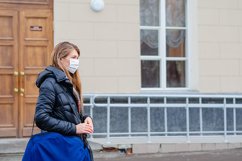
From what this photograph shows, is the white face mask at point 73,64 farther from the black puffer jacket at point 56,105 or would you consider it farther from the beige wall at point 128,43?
the beige wall at point 128,43

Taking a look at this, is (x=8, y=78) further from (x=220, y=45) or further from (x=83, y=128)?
(x=83, y=128)

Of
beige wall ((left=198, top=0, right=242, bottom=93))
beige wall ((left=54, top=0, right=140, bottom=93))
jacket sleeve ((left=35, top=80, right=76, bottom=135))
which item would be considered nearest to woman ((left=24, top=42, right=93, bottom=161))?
jacket sleeve ((left=35, top=80, right=76, bottom=135))

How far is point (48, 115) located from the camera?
3502 millimetres

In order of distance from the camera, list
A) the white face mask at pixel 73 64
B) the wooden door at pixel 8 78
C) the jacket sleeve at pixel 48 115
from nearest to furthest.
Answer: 1. the jacket sleeve at pixel 48 115
2. the white face mask at pixel 73 64
3. the wooden door at pixel 8 78

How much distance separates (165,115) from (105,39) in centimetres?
175

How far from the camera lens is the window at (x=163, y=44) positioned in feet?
29.1

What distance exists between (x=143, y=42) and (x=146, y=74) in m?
0.62

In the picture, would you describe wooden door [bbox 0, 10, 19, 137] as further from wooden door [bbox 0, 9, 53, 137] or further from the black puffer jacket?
the black puffer jacket

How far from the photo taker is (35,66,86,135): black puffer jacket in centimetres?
349

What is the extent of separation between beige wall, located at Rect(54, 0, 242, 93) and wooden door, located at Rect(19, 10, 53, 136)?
243 mm

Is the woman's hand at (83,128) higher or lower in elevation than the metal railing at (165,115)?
higher

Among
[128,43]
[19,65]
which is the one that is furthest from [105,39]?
[19,65]

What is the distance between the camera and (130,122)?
820 cm

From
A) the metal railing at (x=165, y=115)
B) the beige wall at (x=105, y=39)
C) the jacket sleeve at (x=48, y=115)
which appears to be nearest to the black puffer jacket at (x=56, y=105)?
the jacket sleeve at (x=48, y=115)
